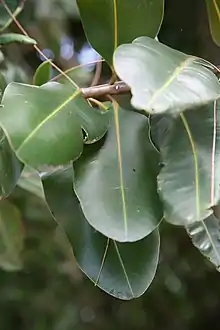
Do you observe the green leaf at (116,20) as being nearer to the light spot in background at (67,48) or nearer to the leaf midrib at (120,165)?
the leaf midrib at (120,165)

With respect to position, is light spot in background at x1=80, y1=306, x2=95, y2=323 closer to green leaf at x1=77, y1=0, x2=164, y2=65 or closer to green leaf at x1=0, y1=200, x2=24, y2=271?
green leaf at x1=0, y1=200, x2=24, y2=271

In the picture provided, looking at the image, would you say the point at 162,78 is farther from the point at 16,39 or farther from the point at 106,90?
the point at 16,39

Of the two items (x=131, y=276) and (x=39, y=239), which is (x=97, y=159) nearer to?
(x=131, y=276)

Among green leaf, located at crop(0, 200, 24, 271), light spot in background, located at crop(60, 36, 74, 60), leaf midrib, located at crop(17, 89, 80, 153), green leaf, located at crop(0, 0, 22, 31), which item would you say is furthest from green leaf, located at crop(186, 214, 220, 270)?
light spot in background, located at crop(60, 36, 74, 60)

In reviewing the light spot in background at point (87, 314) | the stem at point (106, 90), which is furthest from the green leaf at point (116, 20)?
the light spot in background at point (87, 314)

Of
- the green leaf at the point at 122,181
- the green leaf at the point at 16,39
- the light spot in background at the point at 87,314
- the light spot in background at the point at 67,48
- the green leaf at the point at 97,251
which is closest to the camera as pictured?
the green leaf at the point at 122,181

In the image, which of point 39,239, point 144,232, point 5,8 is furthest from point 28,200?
point 144,232
